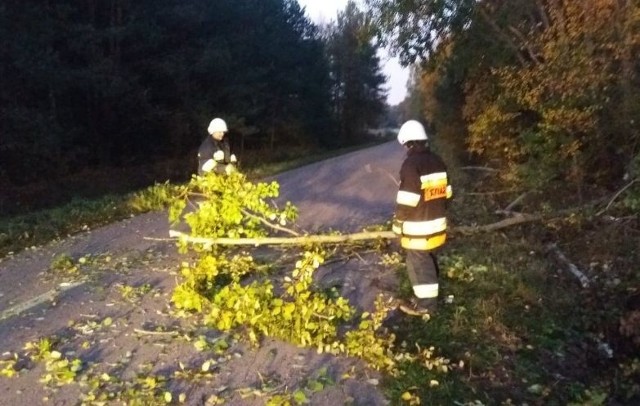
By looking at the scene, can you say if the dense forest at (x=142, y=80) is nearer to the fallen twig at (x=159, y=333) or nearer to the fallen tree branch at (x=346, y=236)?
the fallen tree branch at (x=346, y=236)

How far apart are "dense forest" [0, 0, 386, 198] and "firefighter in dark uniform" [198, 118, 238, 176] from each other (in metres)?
5.34

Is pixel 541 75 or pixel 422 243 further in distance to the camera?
pixel 541 75

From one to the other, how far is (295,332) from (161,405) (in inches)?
59.4

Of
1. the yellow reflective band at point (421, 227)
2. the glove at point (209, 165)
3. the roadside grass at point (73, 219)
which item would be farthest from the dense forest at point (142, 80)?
the yellow reflective band at point (421, 227)

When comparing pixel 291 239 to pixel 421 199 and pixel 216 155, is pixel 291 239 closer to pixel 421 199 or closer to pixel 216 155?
pixel 421 199

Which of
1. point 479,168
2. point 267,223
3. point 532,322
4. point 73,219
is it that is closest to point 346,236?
point 267,223

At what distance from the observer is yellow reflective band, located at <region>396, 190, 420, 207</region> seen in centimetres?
692

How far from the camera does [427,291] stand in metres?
7.08

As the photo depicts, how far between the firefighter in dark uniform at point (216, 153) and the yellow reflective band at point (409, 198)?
365 cm

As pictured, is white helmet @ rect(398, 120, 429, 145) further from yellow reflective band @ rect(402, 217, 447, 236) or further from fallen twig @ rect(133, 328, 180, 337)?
fallen twig @ rect(133, 328, 180, 337)

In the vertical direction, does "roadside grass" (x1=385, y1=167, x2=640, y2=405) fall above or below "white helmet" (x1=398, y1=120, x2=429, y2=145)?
below

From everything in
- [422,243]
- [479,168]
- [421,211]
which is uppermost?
[421,211]

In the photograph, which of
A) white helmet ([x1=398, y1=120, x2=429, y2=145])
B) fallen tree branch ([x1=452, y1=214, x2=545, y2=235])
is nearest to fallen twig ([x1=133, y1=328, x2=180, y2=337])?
white helmet ([x1=398, y1=120, x2=429, y2=145])

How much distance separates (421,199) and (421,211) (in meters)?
0.12
